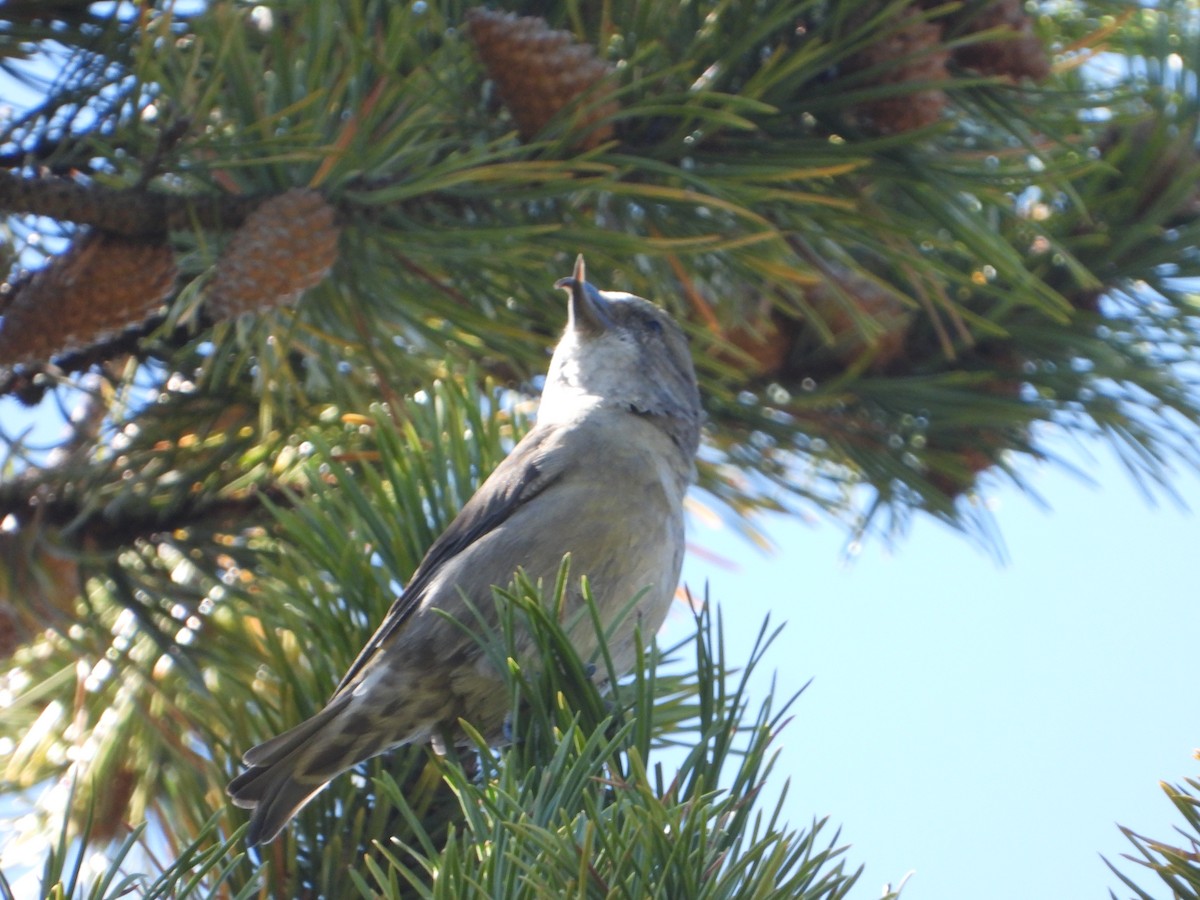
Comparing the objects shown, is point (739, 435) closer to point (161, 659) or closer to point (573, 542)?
point (573, 542)

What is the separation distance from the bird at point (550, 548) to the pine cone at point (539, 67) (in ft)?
0.96

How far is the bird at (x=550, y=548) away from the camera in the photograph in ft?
7.23

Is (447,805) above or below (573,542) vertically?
below

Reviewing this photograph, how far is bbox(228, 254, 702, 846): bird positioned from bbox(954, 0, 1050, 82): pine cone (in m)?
0.82

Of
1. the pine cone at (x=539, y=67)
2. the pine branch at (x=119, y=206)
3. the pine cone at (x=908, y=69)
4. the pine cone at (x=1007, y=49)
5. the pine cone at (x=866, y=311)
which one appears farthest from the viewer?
the pine cone at (x=866, y=311)

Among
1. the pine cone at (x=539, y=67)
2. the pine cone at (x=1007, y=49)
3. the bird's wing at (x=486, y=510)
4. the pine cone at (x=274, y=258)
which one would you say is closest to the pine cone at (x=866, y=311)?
the pine cone at (x=1007, y=49)

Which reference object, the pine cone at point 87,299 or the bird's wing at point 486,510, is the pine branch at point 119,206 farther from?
→ the bird's wing at point 486,510

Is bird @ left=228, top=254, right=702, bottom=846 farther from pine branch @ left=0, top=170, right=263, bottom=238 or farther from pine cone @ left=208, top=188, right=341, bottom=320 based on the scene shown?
pine branch @ left=0, top=170, right=263, bottom=238

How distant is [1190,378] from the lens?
10.9 ft

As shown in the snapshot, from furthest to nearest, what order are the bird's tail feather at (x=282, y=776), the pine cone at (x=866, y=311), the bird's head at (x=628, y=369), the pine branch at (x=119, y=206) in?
the pine cone at (x=866, y=311), the bird's head at (x=628, y=369), the pine branch at (x=119, y=206), the bird's tail feather at (x=282, y=776)

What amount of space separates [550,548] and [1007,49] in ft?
4.11

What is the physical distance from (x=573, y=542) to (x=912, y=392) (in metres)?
1.02

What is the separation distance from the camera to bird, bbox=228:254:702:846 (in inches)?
86.7

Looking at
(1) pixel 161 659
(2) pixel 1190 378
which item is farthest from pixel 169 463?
(2) pixel 1190 378
